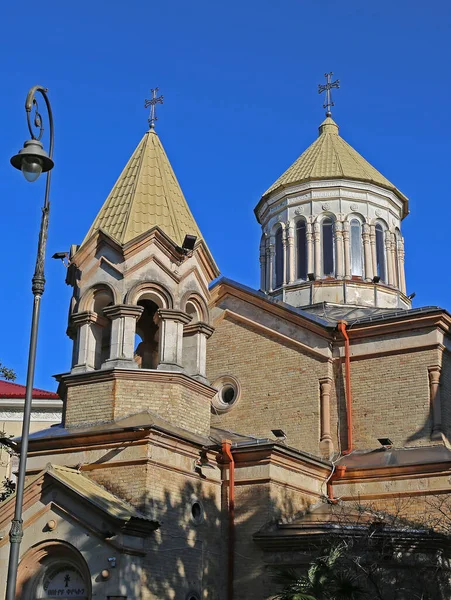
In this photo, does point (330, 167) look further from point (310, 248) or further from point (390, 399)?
point (390, 399)

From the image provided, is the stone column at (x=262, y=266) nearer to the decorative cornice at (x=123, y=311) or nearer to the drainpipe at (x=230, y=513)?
the decorative cornice at (x=123, y=311)

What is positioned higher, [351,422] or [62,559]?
[351,422]

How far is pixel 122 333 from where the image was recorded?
15.3 m

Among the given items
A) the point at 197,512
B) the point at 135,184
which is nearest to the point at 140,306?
the point at 135,184

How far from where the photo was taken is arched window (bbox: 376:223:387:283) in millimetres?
22562

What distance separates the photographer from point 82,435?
47.7 feet

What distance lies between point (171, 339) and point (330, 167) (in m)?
9.49

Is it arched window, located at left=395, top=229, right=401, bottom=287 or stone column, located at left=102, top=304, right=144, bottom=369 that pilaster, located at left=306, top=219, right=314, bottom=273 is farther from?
stone column, located at left=102, top=304, right=144, bottom=369

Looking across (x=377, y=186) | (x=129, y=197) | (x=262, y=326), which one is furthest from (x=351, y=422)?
(x=377, y=186)

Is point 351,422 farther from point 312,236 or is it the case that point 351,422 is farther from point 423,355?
point 312,236

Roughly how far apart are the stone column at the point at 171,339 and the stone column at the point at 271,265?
7369mm

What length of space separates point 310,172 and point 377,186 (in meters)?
1.85

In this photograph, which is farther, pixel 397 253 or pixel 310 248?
pixel 397 253

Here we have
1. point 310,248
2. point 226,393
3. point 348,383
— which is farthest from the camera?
point 310,248
